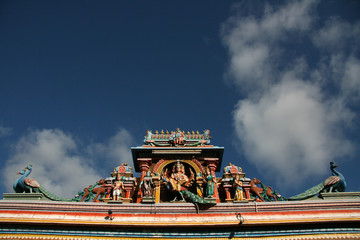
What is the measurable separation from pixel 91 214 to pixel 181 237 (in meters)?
4.51

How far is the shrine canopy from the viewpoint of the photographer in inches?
654

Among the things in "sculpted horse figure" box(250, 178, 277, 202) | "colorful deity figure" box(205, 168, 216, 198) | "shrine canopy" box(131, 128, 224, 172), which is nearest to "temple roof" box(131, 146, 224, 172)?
"shrine canopy" box(131, 128, 224, 172)

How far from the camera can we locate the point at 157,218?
12.4 m

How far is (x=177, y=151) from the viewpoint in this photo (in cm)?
1653

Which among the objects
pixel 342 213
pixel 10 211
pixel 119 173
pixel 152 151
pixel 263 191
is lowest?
pixel 342 213

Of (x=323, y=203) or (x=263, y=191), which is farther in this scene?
(x=263, y=191)

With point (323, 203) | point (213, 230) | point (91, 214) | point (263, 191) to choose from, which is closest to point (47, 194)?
point (91, 214)

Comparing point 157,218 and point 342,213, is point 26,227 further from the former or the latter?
point 342,213

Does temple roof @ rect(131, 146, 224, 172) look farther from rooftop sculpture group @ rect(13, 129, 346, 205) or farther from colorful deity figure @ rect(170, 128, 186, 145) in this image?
colorful deity figure @ rect(170, 128, 186, 145)

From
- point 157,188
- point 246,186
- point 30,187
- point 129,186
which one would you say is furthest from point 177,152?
point 30,187

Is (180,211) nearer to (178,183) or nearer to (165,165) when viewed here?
(178,183)

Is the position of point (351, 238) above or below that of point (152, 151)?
below

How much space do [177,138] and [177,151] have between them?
1289 millimetres

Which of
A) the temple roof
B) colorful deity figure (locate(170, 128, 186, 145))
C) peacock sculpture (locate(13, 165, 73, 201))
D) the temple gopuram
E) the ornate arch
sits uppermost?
colorful deity figure (locate(170, 128, 186, 145))
